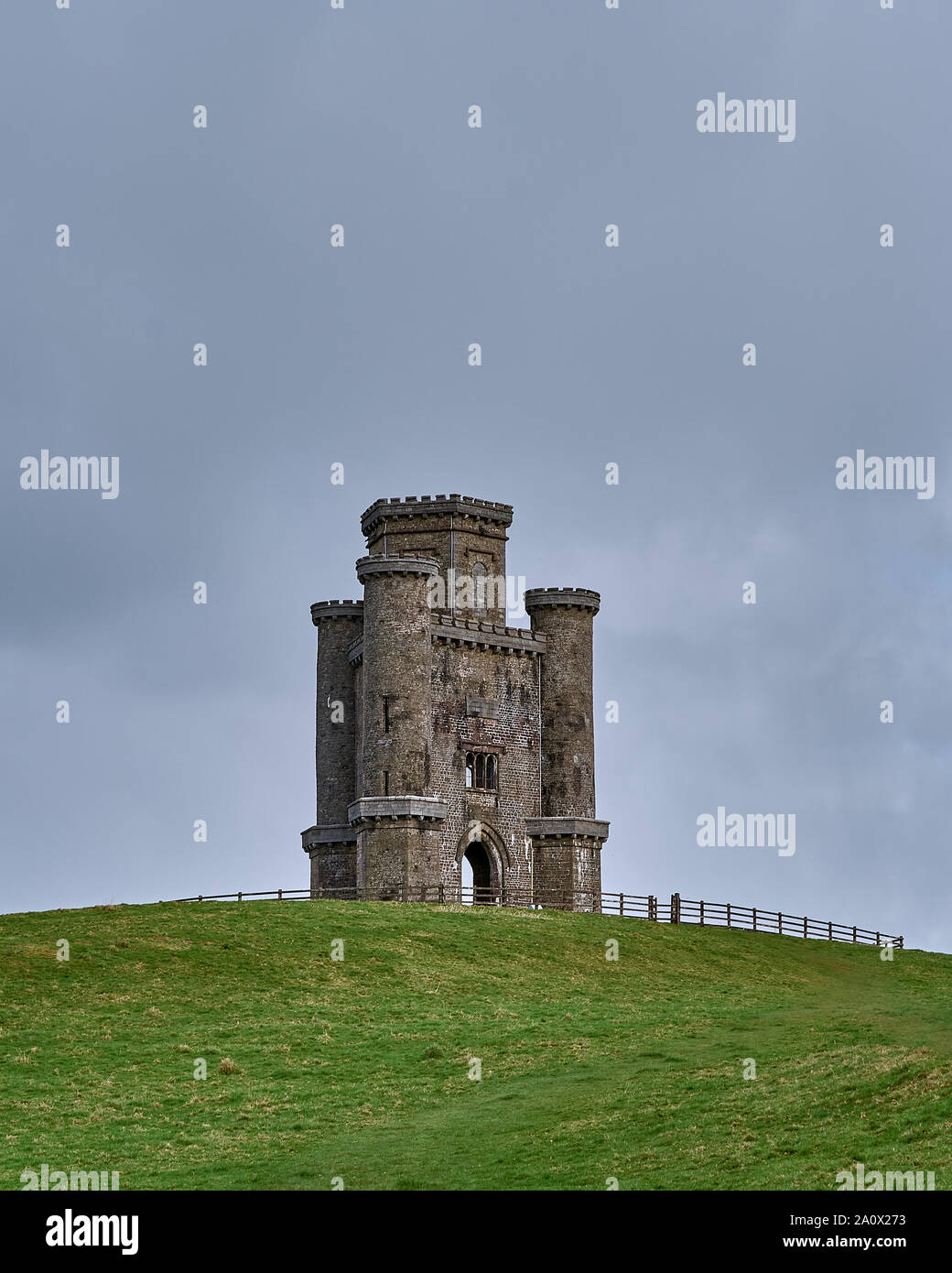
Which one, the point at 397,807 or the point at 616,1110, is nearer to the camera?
the point at 616,1110

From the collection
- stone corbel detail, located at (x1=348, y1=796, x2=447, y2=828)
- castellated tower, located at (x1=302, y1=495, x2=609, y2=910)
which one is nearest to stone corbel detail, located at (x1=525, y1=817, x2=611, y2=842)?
castellated tower, located at (x1=302, y1=495, x2=609, y2=910)

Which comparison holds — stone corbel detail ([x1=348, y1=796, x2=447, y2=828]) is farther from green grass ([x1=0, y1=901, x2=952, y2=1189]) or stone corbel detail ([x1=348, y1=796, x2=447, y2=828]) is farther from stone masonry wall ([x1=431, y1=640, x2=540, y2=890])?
green grass ([x1=0, y1=901, x2=952, y2=1189])

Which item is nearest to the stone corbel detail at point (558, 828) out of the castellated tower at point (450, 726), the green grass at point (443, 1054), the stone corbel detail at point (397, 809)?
the castellated tower at point (450, 726)

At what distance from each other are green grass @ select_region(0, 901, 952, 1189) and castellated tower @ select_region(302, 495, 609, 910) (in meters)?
9.17

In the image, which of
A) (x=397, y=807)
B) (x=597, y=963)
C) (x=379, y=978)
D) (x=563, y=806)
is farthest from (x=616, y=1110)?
(x=563, y=806)

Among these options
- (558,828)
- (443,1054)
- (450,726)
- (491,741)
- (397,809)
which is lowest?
(443,1054)

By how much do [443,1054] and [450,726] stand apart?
3624cm

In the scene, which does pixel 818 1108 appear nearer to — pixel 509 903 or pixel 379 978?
pixel 379 978

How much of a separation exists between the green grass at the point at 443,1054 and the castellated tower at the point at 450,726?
917cm

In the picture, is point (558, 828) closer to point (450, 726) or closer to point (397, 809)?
point (450, 726)

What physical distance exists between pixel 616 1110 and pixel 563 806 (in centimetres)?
4471

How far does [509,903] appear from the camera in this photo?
72.7 metres

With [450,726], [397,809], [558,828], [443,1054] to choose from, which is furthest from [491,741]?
[443,1054]

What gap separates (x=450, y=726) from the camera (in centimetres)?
7525
